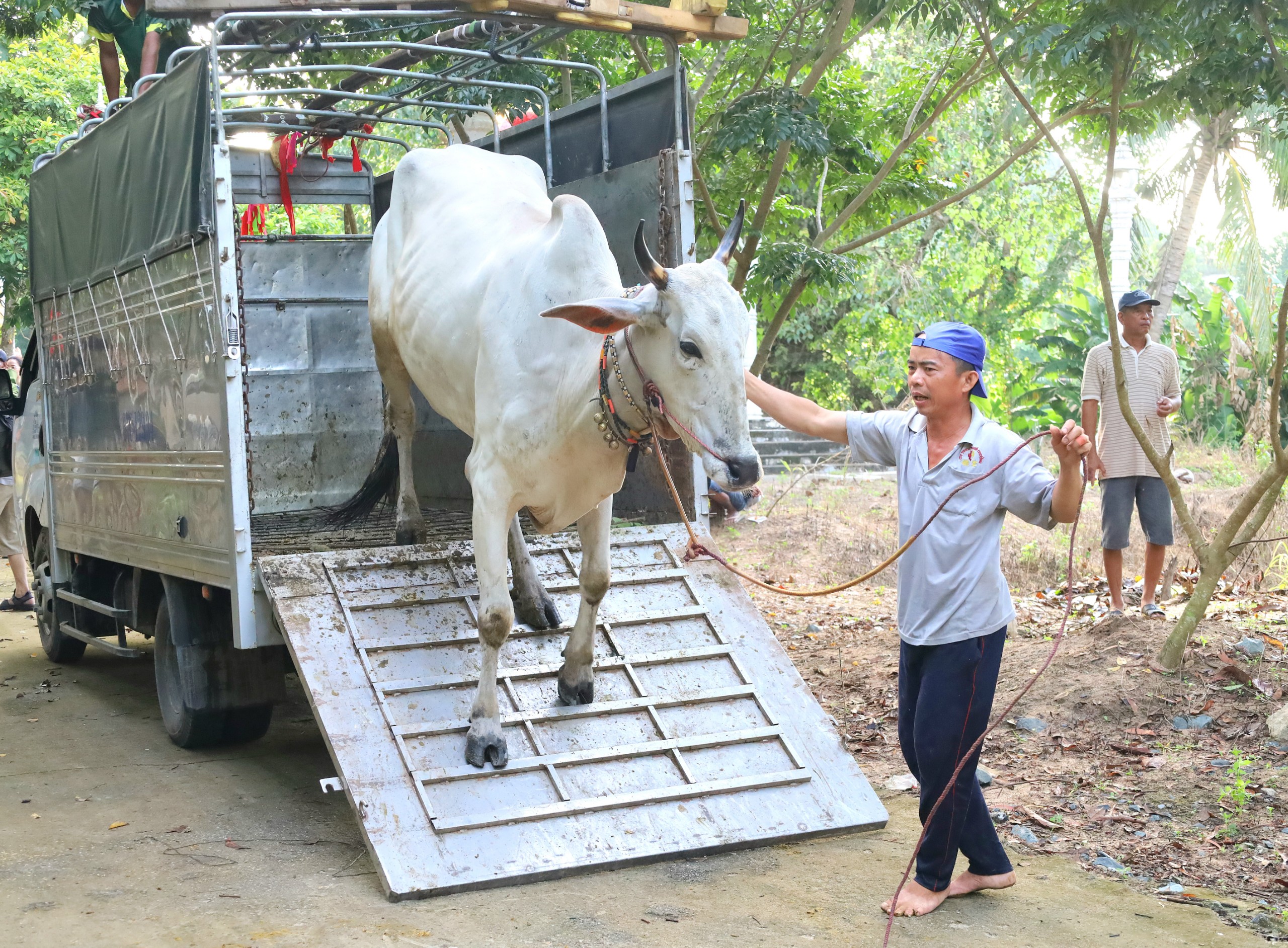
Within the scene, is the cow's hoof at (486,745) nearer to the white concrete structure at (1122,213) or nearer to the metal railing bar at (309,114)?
the metal railing bar at (309,114)

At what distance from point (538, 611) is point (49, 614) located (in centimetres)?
447

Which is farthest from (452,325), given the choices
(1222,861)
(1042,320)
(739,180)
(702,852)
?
(1042,320)

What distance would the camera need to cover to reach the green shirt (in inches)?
271

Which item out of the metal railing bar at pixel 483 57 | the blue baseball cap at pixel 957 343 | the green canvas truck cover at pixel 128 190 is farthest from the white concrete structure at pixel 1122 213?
the blue baseball cap at pixel 957 343

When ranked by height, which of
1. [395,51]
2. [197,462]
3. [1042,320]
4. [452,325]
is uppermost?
[395,51]

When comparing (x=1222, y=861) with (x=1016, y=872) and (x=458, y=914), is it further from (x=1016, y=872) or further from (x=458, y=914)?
(x=458, y=914)

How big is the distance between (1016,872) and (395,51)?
4.82m

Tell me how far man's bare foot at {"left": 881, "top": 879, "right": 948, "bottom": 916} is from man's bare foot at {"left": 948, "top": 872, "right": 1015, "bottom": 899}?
7cm

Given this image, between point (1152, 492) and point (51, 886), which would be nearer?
point (51, 886)

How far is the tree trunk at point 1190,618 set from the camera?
5.52 m

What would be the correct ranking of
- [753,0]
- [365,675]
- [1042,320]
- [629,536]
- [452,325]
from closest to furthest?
[365,675]
[452,325]
[629,536]
[753,0]
[1042,320]

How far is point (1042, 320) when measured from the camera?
78.5ft

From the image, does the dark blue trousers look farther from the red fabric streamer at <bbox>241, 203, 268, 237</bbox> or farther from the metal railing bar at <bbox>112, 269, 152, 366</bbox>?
the red fabric streamer at <bbox>241, 203, 268, 237</bbox>

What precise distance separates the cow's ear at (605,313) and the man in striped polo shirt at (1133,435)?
358 centimetres
